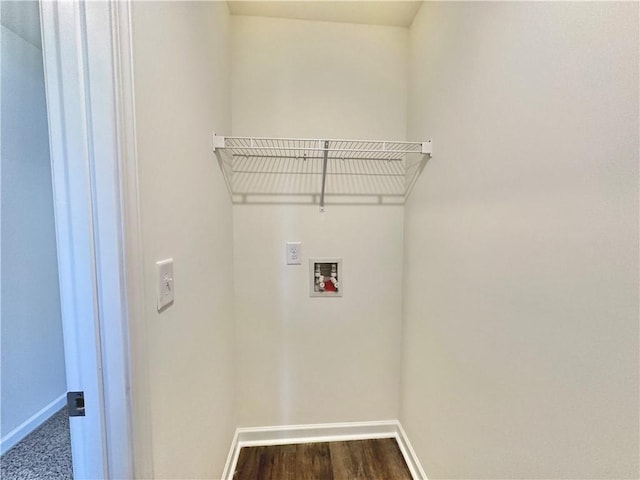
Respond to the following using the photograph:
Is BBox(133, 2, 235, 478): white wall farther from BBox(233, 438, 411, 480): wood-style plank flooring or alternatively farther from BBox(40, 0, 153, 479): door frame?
BBox(233, 438, 411, 480): wood-style plank flooring

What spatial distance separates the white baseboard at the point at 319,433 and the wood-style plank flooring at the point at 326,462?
0.03 metres

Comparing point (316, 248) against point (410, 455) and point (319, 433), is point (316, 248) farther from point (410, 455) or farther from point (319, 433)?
point (410, 455)

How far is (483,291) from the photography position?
977 mm

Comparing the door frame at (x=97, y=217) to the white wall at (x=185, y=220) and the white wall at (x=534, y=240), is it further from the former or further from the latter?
Answer: the white wall at (x=534, y=240)

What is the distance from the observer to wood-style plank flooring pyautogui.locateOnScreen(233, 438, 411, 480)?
1505 mm

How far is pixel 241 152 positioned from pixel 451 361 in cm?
154

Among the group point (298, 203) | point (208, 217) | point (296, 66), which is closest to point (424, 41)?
point (296, 66)

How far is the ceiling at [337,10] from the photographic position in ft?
4.78

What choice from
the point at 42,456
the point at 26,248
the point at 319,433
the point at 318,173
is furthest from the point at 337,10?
the point at 42,456

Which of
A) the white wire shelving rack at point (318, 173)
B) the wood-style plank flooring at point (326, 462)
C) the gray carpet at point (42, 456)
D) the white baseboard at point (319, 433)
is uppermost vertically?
the white wire shelving rack at point (318, 173)

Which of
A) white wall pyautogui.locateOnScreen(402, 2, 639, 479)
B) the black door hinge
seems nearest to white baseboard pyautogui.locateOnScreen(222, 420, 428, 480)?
white wall pyautogui.locateOnScreen(402, 2, 639, 479)

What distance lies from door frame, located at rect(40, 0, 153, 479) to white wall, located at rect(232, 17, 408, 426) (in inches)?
39.4

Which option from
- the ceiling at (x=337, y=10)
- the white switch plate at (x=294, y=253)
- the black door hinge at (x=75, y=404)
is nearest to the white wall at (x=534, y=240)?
the ceiling at (x=337, y=10)

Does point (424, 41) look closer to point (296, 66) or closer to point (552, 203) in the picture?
point (296, 66)
